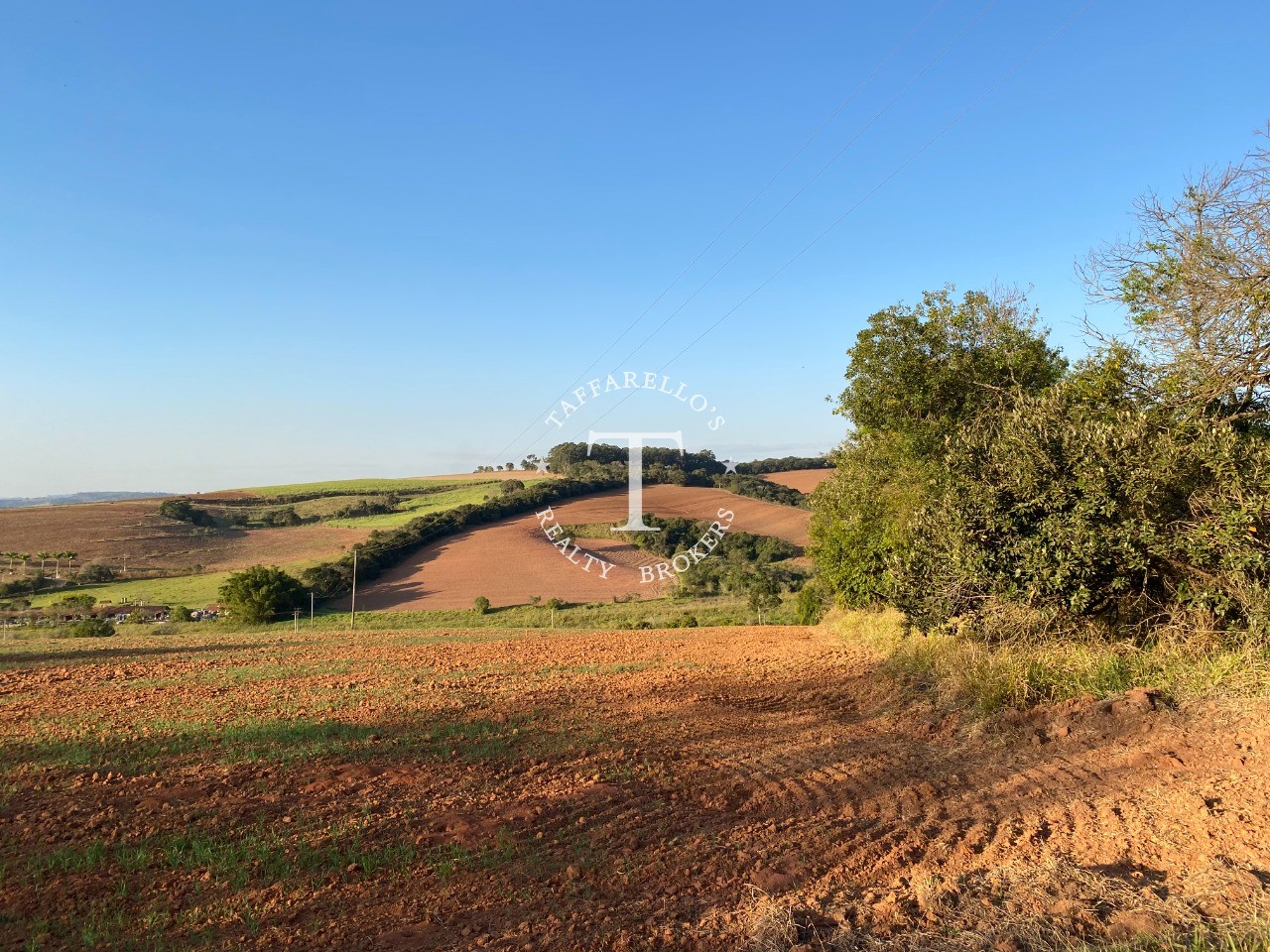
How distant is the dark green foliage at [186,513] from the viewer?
53.7m

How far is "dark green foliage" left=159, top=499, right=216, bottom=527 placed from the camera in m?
53.7

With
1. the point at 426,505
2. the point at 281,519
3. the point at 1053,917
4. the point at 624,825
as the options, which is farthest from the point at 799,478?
the point at 1053,917

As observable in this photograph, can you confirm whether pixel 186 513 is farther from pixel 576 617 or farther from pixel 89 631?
pixel 576 617

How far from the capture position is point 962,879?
4.47 metres

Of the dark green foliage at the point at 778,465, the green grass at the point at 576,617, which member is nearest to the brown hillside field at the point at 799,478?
the dark green foliage at the point at 778,465

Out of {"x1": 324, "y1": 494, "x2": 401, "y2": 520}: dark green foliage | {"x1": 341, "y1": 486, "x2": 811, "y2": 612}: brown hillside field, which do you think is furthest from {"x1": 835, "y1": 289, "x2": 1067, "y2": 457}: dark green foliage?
{"x1": 324, "y1": 494, "x2": 401, "y2": 520}: dark green foliage

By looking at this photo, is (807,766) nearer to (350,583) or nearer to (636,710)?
(636,710)

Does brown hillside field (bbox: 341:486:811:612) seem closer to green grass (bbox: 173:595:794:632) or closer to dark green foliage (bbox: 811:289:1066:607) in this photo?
green grass (bbox: 173:595:794:632)

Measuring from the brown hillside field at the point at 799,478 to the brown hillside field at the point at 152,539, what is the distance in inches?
1064

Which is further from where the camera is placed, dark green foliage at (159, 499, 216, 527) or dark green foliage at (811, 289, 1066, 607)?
dark green foliage at (159, 499, 216, 527)

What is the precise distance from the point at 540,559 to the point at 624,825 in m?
32.5

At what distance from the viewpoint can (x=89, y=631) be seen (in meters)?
23.9

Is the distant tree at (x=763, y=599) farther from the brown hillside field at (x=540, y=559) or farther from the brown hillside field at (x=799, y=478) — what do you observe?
the brown hillside field at (x=799, y=478)

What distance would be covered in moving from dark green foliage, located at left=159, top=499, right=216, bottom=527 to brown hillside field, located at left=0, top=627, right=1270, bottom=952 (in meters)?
49.6
